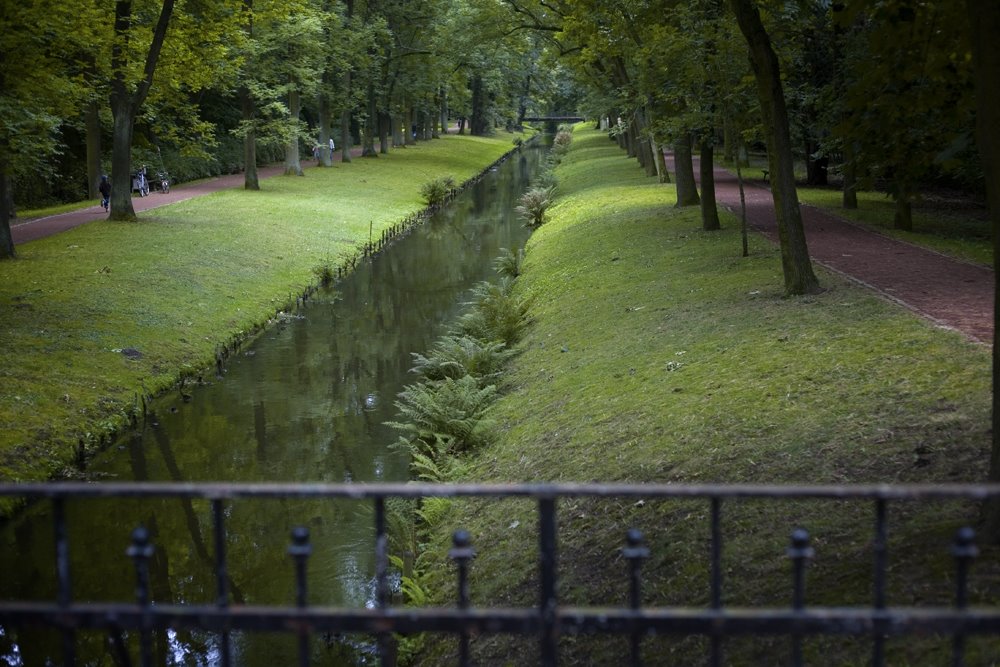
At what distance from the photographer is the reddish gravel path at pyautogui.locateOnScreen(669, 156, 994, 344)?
13453 millimetres

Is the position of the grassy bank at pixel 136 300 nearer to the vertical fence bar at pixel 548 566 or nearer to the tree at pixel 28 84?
the tree at pixel 28 84

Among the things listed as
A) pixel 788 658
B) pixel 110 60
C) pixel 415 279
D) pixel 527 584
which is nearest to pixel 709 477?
pixel 527 584

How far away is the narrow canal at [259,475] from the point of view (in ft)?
32.5

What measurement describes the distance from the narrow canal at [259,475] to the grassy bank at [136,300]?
2.13ft

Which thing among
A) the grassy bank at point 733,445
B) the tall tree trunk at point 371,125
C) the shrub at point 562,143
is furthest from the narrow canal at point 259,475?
the shrub at point 562,143

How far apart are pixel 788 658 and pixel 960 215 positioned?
25.4 metres

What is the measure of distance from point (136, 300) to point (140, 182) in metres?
23.1

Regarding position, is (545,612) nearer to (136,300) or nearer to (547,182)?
(136,300)

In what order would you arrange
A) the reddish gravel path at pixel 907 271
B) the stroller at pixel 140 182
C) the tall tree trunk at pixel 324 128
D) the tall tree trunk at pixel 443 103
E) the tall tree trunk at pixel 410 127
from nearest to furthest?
the reddish gravel path at pixel 907 271 < the stroller at pixel 140 182 < the tall tree trunk at pixel 324 128 < the tall tree trunk at pixel 410 127 < the tall tree trunk at pixel 443 103

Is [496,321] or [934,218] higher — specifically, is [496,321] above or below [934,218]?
below

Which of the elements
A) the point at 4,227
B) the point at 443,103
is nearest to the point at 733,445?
the point at 4,227

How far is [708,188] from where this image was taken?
24641mm

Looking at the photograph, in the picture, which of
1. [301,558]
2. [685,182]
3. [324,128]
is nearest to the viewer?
[301,558]

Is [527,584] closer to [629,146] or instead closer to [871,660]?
[871,660]
